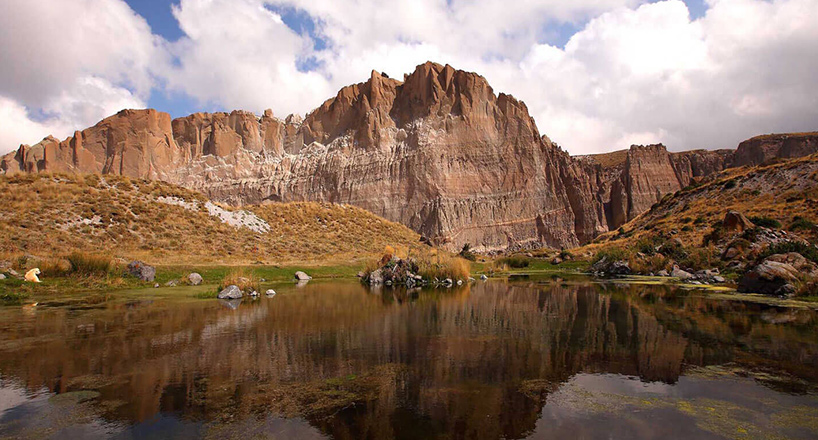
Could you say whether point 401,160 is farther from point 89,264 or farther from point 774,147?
point 774,147

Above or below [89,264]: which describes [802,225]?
above

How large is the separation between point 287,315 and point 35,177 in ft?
85.7

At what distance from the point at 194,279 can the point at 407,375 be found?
53.1ft

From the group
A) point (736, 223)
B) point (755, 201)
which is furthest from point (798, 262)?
point (755, 201)

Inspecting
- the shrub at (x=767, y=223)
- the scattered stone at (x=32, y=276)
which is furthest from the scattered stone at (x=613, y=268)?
the scattered stone at (x=32, y=276)

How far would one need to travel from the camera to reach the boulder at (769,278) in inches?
550

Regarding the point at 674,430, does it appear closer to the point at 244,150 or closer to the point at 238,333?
the point at 238,333

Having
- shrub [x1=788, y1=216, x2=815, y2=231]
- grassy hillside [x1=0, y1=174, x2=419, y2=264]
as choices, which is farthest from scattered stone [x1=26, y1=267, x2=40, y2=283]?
shrub [x1=788, y1=216, x2=815, y2=231]

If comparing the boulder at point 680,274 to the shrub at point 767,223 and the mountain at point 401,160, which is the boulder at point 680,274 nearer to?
the shrub at point 767,223

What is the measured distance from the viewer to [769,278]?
46.7 ft

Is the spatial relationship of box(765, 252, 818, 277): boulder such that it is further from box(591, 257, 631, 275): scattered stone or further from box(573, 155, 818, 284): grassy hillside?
box(591, 257, 631, 275): scattered stone

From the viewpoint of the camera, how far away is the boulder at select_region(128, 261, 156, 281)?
17.5 metres

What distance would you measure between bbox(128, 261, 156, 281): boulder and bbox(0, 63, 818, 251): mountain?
206 feet

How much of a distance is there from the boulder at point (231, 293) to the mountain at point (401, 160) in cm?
6429
